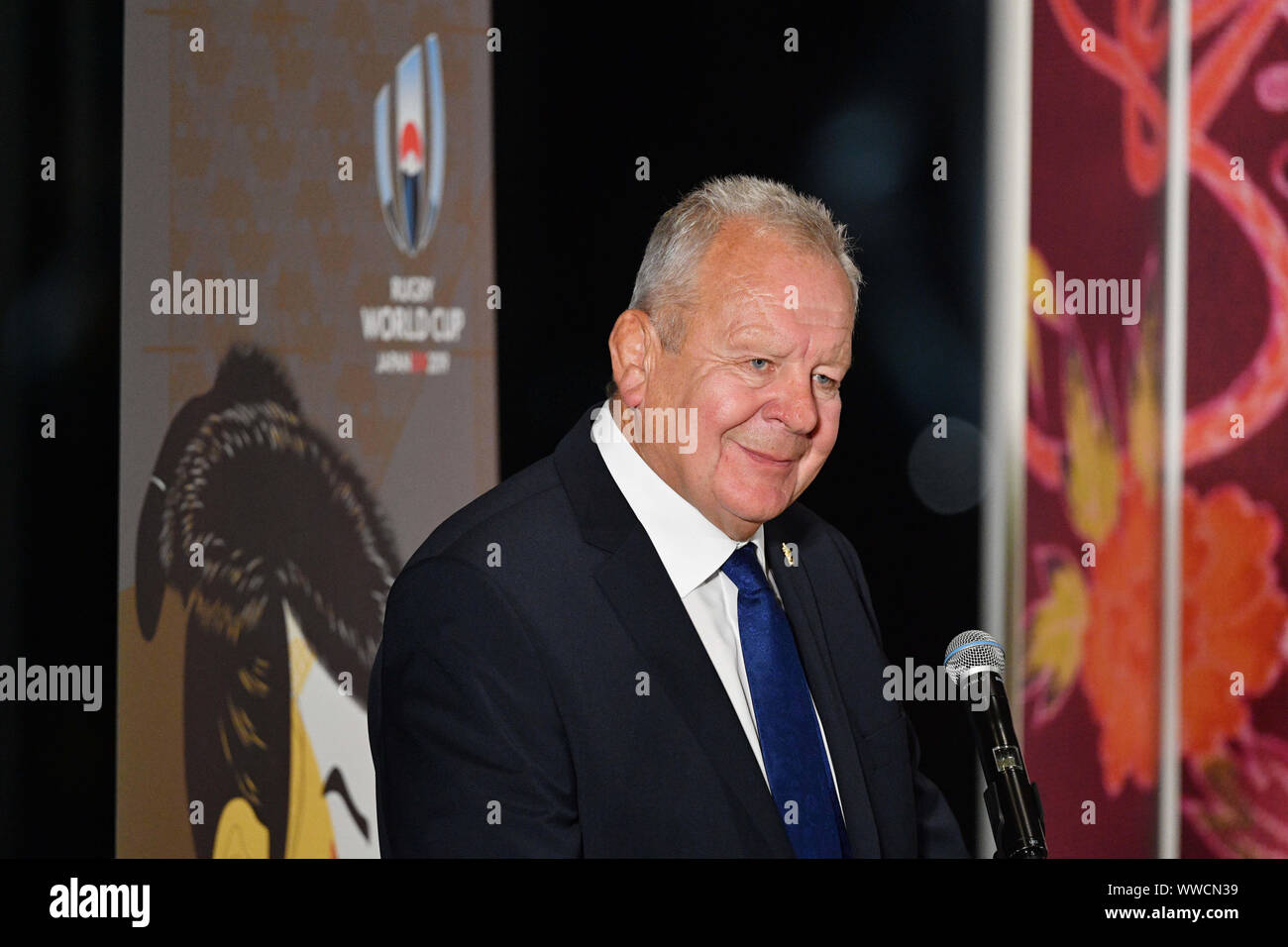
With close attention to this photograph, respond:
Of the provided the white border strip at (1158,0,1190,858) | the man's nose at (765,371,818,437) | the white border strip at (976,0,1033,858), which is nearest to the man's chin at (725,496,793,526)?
the man's nose at (765,371,818,437)

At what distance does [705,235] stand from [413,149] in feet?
2.90

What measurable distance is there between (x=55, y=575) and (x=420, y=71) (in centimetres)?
117

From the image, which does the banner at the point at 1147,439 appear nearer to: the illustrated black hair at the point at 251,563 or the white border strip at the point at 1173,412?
the white border strip at the point at 1173,412

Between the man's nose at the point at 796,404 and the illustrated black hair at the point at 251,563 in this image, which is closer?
the man's nose at the point at 796,404

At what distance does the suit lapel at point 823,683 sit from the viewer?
159 centimetres

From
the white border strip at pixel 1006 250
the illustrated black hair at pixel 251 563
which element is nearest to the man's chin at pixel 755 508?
the illustrated black hair at pixel 251 563

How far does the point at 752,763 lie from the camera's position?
4.89ft

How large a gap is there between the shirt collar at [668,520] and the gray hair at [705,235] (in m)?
0.17

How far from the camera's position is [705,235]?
1.63m

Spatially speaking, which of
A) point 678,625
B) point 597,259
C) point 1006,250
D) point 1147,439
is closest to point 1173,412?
point 1147,439

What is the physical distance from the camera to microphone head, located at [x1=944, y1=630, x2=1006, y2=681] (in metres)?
1.40

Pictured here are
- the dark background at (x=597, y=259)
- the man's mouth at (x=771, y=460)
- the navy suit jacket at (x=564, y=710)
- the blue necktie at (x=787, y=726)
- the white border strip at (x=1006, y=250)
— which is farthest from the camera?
the white border strip at (x=1006, y=250)

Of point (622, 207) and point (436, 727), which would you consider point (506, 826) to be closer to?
point (436, 727)

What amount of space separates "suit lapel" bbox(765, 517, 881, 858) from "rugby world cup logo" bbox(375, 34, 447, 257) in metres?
0.95
